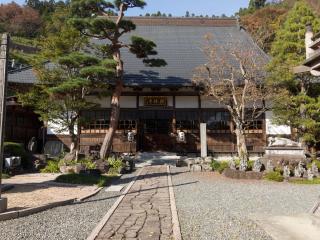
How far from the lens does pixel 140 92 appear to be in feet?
62.4

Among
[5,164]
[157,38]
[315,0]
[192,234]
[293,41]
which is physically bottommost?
[192,234]

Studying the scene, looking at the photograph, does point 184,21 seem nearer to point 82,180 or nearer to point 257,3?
point 82,180

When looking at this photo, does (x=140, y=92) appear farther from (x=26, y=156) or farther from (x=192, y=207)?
(x=192, y=207)

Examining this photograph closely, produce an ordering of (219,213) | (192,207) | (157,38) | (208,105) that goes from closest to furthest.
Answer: (219,213), (192,207), (208,105), (157,38)

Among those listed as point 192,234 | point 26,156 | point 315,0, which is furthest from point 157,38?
point 315,0

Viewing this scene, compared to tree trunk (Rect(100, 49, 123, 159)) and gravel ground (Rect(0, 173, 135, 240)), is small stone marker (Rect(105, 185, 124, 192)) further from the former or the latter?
tree trunk (Rect(100, 49, 123, 159))

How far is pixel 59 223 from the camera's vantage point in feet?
18.7

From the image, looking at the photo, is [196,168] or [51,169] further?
[196,168]

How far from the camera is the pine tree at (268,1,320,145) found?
49.4 ft

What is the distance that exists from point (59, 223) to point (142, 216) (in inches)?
57.2

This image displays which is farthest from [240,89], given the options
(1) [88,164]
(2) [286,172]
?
(1) [88,164]

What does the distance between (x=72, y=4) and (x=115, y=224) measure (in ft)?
34.4

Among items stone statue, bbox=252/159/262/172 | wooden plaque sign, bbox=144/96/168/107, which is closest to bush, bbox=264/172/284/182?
stone statue, bbox=252/159/262/172

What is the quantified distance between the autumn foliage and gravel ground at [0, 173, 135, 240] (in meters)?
46.7
